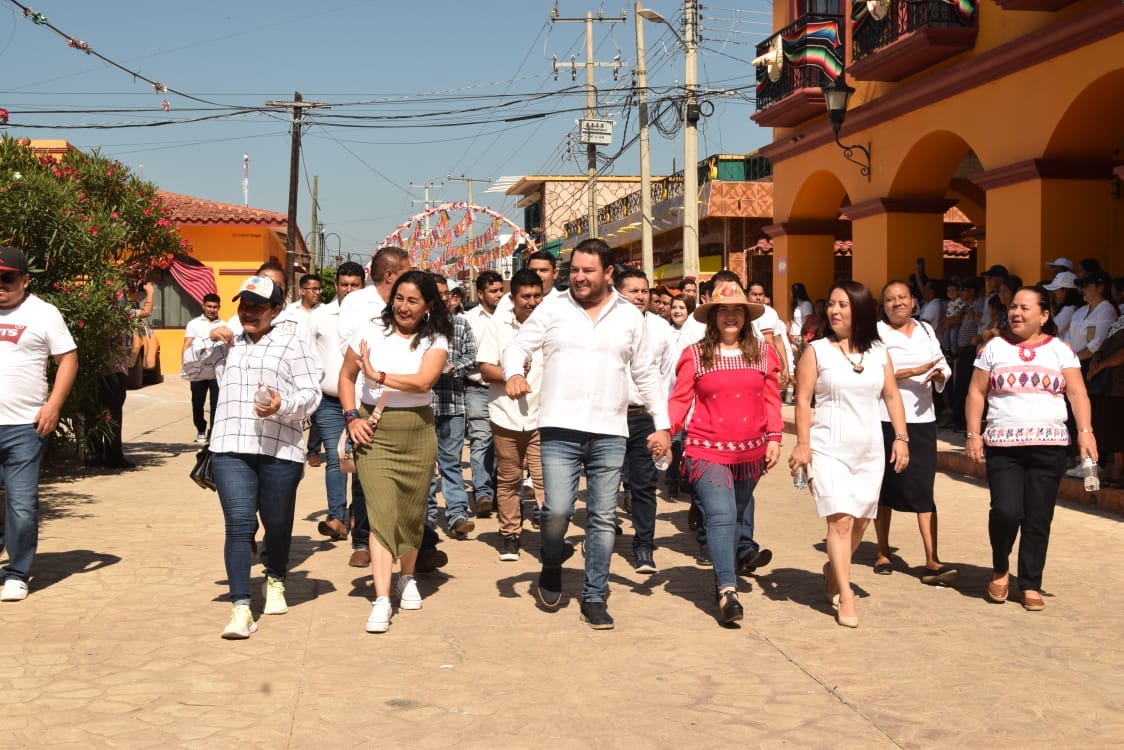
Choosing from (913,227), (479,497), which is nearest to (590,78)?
(913,227)

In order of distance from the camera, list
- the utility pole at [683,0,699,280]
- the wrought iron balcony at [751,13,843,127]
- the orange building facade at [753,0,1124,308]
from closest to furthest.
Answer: the orange building facade at [753,0,1124,308]
the wrought iron balcony at [751,13,843,127]
the utility pole at [683,0,699,280]

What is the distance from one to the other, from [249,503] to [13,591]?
162cm

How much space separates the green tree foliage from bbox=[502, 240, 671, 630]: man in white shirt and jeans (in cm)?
482

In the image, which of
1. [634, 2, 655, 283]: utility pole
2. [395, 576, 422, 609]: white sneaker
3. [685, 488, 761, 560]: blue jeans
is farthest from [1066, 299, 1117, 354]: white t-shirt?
[634, 2, 655, 283]: utility pole

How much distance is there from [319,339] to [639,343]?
281 cm

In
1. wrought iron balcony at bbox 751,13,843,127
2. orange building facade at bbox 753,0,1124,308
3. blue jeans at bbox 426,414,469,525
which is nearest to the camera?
blue jeans at bbox 426,414,469,525

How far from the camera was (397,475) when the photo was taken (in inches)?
259

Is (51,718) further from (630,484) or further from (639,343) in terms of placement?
(630,484)

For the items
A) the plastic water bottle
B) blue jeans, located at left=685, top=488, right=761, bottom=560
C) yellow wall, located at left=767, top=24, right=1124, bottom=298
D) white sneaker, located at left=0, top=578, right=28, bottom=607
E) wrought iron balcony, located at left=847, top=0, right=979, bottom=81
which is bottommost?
white sneaker, located at left=0, top=578, right=28, bottom=607

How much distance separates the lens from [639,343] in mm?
6793

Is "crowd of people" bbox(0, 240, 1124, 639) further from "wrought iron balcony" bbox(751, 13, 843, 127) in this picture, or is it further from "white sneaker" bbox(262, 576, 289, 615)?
"wrought iron balcony" bbox(751, 13, 843, 127)

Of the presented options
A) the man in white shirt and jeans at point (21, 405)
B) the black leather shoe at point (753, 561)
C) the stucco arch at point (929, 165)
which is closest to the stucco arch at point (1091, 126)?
the stucco arch at point (929, 165)

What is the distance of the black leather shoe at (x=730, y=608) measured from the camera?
6.34 meters

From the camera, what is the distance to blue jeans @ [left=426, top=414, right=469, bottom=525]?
28.7 feet
